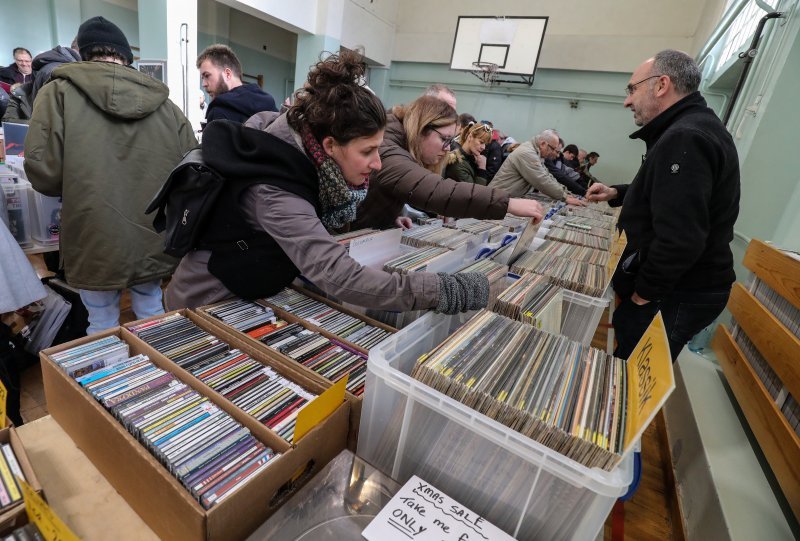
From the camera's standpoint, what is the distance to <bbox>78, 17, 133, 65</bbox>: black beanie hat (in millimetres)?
1479

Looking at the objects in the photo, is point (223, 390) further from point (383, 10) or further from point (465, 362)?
point (383, 10)

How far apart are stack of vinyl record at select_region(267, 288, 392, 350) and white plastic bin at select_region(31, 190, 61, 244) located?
1.43 metres

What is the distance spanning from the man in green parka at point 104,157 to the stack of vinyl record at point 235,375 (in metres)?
0.93

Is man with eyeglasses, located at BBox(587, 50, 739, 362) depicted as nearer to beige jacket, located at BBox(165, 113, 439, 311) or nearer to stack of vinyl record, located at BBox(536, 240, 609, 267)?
stack of vinyl record, located at BBox(536, 240, 609, 267)

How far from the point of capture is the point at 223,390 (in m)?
0.75

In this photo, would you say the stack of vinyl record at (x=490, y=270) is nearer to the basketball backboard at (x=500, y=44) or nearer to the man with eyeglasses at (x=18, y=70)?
the man with eyeglasses at (x=18, y=70)

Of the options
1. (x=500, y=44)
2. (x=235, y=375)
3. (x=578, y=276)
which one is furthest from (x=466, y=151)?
(x=500, y=44)

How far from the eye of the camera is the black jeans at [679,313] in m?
1.60

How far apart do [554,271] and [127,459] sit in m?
1.11

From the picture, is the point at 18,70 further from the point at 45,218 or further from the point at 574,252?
the point at 574,252

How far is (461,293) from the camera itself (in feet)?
2.84

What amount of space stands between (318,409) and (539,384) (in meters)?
0.34

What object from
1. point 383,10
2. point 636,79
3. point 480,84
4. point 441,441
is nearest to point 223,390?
point 441,441

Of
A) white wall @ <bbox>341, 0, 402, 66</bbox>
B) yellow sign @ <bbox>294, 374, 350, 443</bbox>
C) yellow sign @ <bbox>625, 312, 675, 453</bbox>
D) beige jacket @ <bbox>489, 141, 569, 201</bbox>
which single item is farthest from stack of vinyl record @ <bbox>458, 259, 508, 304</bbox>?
white wall @ <bbox>341, 0, 402, 66</bbox>
